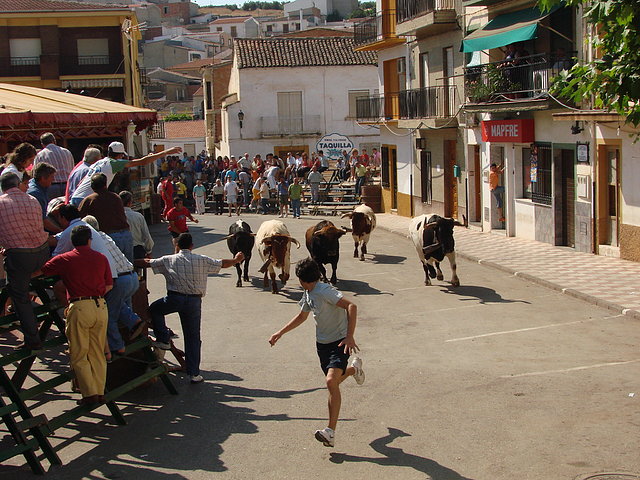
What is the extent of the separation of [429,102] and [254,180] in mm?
10017

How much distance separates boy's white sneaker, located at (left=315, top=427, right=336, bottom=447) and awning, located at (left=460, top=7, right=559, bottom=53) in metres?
15.3

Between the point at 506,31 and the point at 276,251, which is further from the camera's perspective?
the point at 506,31

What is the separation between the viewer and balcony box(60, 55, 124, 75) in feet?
149

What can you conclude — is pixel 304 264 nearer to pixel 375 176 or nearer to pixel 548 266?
pixel 548 266

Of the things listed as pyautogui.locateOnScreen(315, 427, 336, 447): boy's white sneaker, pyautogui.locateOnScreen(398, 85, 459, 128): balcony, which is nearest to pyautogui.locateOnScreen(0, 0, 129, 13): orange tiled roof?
pyautogui.locateOnScreen(398, 85, 459, 128): balcony

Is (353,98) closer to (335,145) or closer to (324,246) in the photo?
(335,145)

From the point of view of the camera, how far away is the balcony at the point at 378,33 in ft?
107

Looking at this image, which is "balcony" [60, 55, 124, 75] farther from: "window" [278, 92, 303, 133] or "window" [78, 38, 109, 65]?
"window" [278, 92, 303, 133]

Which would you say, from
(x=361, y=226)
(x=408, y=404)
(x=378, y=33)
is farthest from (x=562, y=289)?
(x=378, y=33)

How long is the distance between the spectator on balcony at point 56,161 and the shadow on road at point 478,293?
7.22 m

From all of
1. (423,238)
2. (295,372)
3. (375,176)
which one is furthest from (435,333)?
(375,176)

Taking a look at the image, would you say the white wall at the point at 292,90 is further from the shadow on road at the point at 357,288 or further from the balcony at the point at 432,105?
the shadow on road at the point at 357,288

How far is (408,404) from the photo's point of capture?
32.4 ft

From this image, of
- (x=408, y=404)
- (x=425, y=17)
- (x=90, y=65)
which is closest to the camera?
(x=408, y=404)
